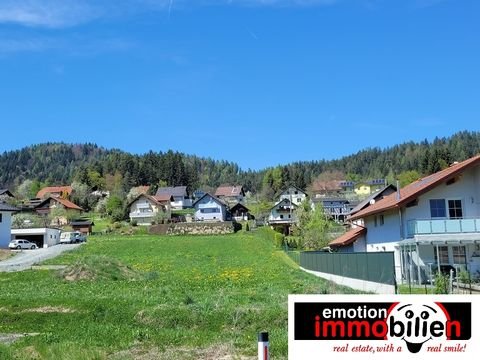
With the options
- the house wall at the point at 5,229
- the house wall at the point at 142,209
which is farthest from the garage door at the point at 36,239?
the house wall at the point at 142,209

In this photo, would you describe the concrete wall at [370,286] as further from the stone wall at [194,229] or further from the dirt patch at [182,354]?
the stone wall at [194,229]

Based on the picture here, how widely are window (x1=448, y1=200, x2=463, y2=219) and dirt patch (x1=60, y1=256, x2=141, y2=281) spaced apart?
2044 cm

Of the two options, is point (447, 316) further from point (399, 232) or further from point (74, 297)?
point (399, 232)

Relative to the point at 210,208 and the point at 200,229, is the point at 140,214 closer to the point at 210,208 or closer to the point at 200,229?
the point at 210,208

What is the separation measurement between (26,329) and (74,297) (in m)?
5.68

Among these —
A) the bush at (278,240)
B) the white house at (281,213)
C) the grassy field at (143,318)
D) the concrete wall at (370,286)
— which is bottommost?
the grassy field at (143,318)

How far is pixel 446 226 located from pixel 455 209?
2976 millimetres

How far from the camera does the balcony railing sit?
33.8 m

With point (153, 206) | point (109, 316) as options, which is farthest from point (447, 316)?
point (153, 206)

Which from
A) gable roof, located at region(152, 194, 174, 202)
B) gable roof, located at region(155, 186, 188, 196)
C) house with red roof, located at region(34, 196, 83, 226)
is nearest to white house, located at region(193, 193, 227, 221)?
house with red roof, located at region(34, 196, 83, 226)

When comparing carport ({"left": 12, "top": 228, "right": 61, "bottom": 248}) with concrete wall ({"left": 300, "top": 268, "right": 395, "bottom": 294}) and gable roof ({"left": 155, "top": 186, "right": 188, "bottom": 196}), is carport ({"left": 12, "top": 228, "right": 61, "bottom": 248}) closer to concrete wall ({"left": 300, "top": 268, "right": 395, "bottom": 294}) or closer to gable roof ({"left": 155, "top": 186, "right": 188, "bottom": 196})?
concrete wall ({"left": 300, "top": 268, "right": 395, "bottom": 294})

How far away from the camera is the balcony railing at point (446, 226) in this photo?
33750 millimetres

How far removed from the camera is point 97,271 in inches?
1243

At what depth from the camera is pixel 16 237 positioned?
81.9m
